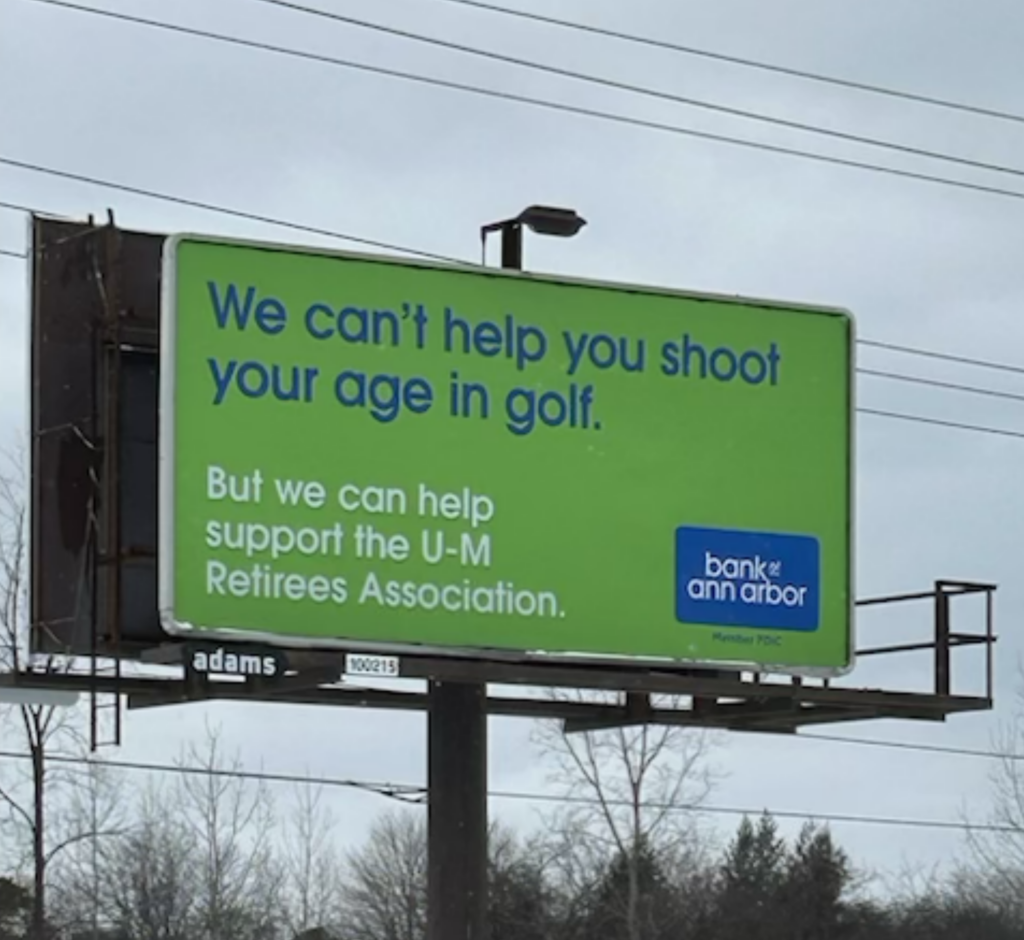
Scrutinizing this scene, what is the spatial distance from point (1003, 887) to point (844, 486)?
148 feet

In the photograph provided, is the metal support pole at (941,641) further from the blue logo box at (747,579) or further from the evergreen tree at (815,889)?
the evergreen tree at (815,889)

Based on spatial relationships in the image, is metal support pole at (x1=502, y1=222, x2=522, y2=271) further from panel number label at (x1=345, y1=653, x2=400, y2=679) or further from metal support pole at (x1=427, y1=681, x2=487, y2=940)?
panel number label at (x1=345, y1=653, x2=400, y2=679)

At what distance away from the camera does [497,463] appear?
21.8m

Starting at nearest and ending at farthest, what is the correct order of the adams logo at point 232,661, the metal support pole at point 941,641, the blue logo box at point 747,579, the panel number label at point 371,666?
the adams logo at point 232,661 → the panel number label at point 371,666 → the blue logo box at point 747,579 → the metal support pole at point 941,641

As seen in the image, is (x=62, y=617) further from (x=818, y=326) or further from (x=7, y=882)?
(x=7, y=882)

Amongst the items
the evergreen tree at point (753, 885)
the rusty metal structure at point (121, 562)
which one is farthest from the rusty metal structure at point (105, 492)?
the evergreen tree at point (753, 885)

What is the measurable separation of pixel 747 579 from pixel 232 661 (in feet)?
14.4

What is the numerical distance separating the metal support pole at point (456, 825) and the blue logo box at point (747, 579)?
6.44 ft

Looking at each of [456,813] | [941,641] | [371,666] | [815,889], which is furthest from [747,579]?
[815,889]

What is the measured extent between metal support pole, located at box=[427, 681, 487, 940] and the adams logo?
60.1 inches

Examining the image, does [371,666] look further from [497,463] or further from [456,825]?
[497,463]

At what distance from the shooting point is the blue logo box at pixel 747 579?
22.5m

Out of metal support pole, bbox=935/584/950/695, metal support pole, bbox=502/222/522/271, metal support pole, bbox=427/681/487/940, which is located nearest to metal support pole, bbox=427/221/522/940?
metal support pole, bbox=427/681/487/940

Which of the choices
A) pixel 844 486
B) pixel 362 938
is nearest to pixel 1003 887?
pixel 362 938
